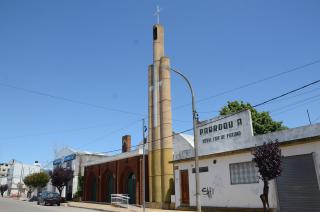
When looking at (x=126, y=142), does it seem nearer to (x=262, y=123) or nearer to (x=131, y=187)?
(x=131, y=187)

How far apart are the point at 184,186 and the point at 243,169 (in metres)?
6.10

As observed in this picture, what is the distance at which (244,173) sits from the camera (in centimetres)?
2006

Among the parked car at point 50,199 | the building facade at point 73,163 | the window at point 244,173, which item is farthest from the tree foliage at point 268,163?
the building facade at point 73,163

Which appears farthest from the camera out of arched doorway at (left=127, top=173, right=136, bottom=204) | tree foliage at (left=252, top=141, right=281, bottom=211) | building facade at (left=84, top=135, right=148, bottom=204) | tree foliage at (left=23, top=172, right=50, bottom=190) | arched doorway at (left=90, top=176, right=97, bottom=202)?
tree foliage at (left=23, top=172, right=50, bottom=190)

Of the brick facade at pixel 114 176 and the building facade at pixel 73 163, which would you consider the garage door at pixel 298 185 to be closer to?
the brick facade at pixel 114 176

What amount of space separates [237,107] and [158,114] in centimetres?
1684

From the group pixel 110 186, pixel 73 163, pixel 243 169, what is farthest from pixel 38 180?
pixel 243 169

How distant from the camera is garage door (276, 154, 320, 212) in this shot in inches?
658

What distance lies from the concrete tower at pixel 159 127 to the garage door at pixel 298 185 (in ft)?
38.0

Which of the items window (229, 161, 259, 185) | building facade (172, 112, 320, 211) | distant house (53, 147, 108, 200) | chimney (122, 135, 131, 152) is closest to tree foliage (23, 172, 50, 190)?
distant house (53, 147, 108, 200)

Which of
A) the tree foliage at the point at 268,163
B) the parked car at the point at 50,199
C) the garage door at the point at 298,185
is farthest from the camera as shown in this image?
the parked car at the point at 50,199

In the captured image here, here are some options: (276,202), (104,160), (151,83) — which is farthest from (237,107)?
(276,202)

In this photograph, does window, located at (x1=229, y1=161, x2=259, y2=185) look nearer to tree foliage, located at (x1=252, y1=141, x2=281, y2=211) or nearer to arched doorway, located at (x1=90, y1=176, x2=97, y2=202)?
tree foliage, located at (x1=252, y1=141, x2=281, y2=211)

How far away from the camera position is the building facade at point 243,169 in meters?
17.0
